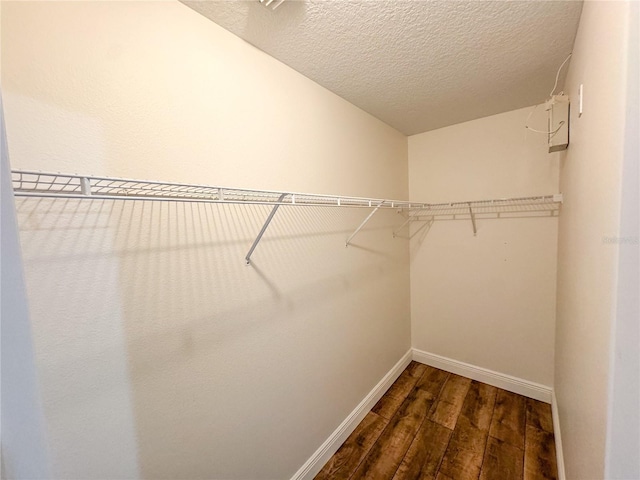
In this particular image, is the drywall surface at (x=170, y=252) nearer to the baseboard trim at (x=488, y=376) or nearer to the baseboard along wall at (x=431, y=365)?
the baseboard along wall at (x=431, y=365)

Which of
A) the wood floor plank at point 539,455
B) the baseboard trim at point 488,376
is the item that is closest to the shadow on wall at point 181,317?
the wood floor plank at point 539,455

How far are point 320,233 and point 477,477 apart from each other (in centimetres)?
175

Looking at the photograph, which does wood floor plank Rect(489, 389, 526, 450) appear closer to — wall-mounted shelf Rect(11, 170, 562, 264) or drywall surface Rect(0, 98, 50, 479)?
wall-mounted shelf Rect(11, 170, 562, 264)

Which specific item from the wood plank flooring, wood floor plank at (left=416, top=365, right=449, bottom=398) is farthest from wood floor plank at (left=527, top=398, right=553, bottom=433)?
wood floor plank at (left=416, top=365, right=449, bottom=398)

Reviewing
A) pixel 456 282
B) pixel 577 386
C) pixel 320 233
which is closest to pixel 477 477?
pixel 577 386

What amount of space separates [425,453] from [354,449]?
47cm

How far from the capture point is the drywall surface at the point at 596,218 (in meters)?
0.60

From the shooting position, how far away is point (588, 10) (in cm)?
92

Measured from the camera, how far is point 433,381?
2.33 m

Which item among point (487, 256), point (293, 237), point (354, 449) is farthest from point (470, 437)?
point (293, 237)

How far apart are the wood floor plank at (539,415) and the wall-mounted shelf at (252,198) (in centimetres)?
148

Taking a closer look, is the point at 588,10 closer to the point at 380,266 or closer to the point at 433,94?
the point at 433,94

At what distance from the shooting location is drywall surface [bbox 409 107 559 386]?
6.43 feet

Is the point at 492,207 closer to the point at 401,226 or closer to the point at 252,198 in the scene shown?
the point at 401,226
